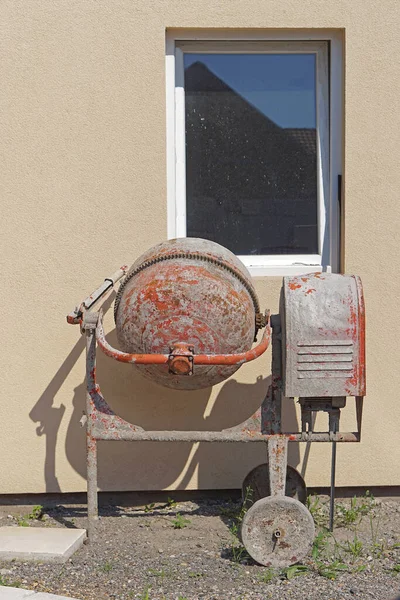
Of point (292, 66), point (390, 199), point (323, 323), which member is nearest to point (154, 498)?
point (323, 323)

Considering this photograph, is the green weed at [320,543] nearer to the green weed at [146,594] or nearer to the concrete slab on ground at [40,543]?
the green weed at [146,594]

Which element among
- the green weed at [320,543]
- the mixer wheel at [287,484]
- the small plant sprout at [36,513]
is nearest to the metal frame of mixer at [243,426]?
the green weed at [320,543]

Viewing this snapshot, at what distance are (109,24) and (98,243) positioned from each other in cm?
133

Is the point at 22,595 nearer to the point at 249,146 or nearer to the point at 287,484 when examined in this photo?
the point at 287,484

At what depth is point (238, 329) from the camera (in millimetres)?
4160

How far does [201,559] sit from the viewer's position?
13.6 ft

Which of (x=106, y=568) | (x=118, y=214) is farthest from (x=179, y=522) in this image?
(x=118, y=214)

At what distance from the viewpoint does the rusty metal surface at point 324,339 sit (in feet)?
13.3

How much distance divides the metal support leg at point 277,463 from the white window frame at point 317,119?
1158mm

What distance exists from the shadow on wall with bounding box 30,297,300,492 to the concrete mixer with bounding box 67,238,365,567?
58 cm

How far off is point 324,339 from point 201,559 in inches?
51.8

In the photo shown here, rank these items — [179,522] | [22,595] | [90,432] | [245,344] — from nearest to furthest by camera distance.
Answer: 1. [22,595]
2. [245,344]
3. [90,432]
4. [179,522]

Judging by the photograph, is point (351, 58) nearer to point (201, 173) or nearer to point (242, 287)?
point (201, 173)

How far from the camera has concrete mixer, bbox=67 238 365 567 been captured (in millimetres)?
4027
